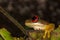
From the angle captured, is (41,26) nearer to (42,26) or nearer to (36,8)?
(42,26)

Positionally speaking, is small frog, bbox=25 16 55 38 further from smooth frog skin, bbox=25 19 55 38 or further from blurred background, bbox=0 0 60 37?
blurred background, bbox=0 0 60 37

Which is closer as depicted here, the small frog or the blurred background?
the small frog

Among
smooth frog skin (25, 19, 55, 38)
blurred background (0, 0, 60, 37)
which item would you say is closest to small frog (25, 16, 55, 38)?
smooth frog skin (25, 19, 55, 38)

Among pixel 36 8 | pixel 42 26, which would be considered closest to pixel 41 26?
pixel 42 26

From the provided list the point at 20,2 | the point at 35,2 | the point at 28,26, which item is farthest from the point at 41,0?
the point at 28,26

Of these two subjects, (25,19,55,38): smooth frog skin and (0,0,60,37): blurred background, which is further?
(0,0,60,37): blurred background

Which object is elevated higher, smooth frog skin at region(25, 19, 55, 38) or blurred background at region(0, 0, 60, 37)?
blurred background at region(0, 0, 60, 37)

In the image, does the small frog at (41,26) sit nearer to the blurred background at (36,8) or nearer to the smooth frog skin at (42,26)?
the smooth frog skin at (42,26)

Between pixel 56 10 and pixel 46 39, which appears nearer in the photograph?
pixel 46 39

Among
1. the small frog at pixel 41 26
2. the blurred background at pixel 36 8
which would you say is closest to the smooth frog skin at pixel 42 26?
the small frog at pixel 41 26

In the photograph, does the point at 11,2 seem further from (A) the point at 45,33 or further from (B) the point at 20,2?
(A) the point at 45,33

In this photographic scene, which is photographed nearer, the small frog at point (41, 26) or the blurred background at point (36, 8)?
the small frog at point (41, 26)
